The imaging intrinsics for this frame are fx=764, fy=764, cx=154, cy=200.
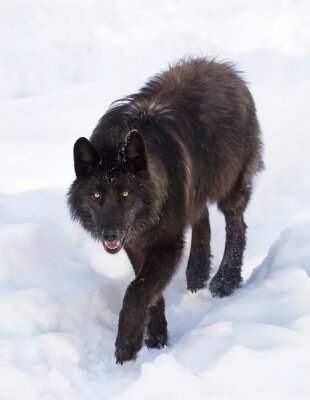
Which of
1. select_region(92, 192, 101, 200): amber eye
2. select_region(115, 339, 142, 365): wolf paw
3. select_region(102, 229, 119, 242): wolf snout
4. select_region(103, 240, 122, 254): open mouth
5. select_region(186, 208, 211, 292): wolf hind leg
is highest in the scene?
select_region(92, 192, 101, 200): amber eye

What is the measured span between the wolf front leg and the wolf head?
0.30 m

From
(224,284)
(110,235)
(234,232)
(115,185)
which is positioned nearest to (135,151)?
(115,185)

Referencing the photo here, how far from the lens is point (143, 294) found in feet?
16.4

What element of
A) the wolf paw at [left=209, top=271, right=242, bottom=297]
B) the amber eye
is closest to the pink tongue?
the amber eye

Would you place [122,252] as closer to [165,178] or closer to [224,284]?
[224,284]

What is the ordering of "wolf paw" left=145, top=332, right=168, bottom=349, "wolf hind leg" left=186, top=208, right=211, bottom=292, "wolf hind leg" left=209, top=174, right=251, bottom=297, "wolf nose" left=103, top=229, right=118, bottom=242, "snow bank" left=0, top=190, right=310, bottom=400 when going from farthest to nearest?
1. "wolf hind leg" left=186, top=208, right=211, bottom=292
2. "wolf hind leg" left=209, top=174, right=251, bottom=297
3. "wolf paw" left=145, top=332, right=168, bottom=349
4. "wolf nose" left=103, top=229, right=118, bottom=242
5. "snow bank" left=0, top=190, right=310, bottom=400

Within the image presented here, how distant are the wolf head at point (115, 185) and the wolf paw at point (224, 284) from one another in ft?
4.84

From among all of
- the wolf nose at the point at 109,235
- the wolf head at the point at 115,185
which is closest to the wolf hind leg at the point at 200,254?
the wolf head at the point at 115,185

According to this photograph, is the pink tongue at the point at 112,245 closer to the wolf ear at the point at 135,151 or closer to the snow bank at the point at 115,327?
the wolf ear at the point at 135,151

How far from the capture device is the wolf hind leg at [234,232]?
20.8 feet

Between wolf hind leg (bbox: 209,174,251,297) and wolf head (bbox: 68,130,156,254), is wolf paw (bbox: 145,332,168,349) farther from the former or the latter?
wolf hind leg (bbox: 209,174,251,297)

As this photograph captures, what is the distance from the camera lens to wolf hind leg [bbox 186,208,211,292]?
647 cm

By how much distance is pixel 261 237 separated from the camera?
294 inches

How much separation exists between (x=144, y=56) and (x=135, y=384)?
9461 millimetres
